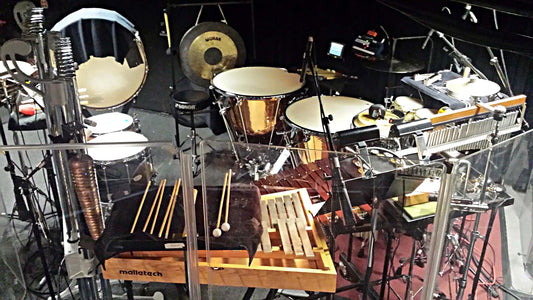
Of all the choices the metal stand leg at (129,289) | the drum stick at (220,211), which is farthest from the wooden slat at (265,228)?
the metal stand leg at (129,289)

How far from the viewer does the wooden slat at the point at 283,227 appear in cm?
147

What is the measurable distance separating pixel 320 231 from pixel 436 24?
1.12m

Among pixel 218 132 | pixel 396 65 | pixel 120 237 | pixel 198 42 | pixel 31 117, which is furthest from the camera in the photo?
pixel 218 132

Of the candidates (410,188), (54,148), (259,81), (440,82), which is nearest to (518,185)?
(410,188)

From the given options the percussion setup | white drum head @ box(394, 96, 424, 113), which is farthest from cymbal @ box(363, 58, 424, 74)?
the percussion setup

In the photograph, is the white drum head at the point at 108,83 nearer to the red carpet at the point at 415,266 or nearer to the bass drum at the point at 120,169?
the bass drum at the point at 120,169

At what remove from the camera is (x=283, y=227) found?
5.02ft

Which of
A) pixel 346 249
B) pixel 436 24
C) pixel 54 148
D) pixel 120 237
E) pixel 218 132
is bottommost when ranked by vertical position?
pixel 218 132

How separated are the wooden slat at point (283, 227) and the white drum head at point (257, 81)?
5.28 ft

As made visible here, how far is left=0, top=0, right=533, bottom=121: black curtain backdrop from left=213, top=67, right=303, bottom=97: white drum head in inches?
14.7

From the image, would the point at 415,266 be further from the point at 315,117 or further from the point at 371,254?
the point at 315,117

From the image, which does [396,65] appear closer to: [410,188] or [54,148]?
[410,188]

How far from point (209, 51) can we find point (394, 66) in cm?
149

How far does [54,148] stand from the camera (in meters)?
1.34
